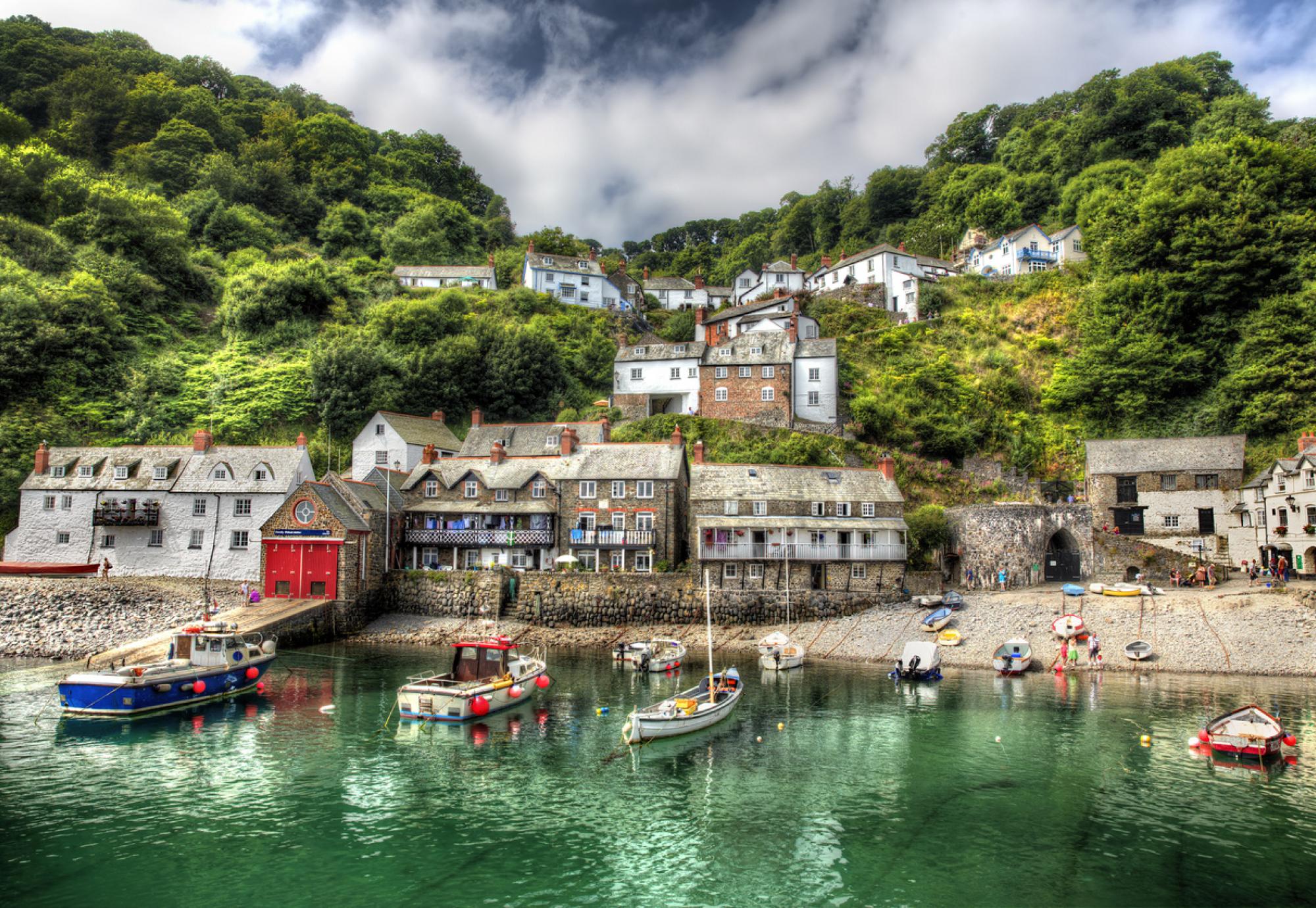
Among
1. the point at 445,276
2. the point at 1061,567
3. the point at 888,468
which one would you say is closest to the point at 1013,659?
the point at 1061,567

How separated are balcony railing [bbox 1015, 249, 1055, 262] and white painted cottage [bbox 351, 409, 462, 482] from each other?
58296 millimetres

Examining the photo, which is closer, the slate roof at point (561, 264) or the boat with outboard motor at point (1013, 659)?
the boat with outboard motor at point (1013, 659)

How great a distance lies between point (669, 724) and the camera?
26.0m

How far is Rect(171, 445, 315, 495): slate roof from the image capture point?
46406 mm

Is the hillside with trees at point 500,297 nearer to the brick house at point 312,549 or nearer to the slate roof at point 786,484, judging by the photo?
the slate roof at point 786,484

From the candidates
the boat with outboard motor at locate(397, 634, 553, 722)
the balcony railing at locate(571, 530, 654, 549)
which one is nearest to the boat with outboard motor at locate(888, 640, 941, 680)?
the boat with outboard motor at locate(397, 634, 553, 722)

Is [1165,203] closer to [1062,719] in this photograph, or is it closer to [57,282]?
[1062,719]

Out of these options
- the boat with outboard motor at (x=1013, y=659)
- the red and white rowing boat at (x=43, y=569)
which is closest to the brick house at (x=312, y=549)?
the red and white rowing boat at (x=43, y=569)

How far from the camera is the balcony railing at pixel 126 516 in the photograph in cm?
4559

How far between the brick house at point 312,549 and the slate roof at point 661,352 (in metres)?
28.1

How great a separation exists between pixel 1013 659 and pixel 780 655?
10.3 metres

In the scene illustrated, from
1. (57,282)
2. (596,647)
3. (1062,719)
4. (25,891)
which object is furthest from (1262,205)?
(57,282)

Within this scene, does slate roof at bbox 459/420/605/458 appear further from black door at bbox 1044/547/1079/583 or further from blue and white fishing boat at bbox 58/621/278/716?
black door at bbox 1044/547/1079/583

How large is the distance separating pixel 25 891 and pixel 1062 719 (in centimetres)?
2904
